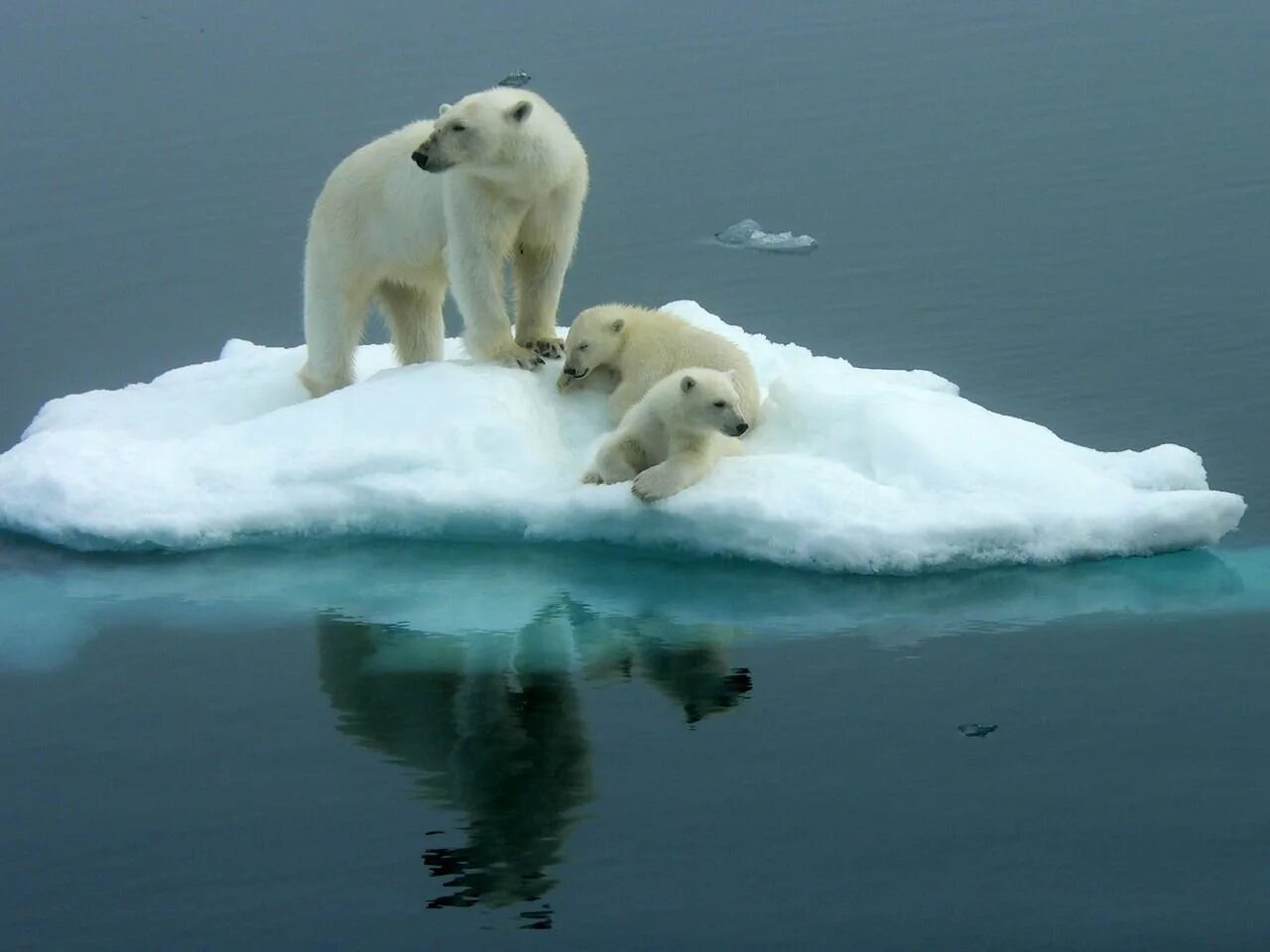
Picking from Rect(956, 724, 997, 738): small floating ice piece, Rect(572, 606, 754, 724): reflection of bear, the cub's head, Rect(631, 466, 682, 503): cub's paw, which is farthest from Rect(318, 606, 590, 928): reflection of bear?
Rect(956, 724, 997, 738): small floating ice piece

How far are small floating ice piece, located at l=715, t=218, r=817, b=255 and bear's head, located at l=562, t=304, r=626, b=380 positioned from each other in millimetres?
4134

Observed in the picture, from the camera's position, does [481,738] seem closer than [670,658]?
Yes

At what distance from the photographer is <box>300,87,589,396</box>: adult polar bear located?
833cm

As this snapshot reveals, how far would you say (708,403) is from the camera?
7480 mm

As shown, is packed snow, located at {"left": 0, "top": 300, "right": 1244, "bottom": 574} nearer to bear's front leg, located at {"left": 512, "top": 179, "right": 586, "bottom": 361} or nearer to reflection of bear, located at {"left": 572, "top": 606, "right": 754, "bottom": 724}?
bear's front leg, located at {"left": 512, "top": 179, "right": 586, "bottom": 361}

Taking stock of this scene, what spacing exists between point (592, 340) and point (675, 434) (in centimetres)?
97

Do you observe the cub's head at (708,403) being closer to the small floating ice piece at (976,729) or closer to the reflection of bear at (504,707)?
the reflection of bear at (504,707)

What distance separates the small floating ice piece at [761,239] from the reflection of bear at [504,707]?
5421mm

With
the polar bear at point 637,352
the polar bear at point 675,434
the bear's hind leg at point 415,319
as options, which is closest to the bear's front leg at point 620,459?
the polar bear at point 675,434

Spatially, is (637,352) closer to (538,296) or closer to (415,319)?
(538,296)

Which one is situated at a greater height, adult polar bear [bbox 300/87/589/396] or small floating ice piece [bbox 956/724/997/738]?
adult polar bear [bbox 300/87/589/396]

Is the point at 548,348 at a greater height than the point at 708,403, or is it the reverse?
the point at 548,348

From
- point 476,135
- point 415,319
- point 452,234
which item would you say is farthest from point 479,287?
point 415,319

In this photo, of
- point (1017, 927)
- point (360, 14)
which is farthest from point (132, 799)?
point (360, 14)
